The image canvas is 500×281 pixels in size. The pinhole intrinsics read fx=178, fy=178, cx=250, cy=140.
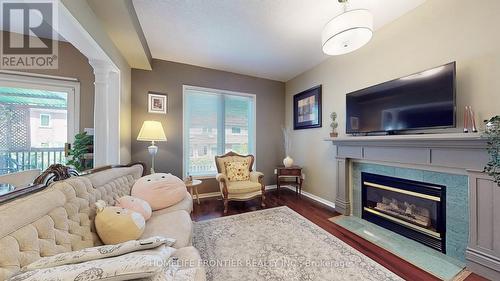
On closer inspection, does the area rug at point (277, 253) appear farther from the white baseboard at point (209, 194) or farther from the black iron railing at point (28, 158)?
the black iron railing at point (28, 158)

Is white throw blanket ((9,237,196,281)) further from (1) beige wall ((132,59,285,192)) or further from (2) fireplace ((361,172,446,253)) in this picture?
(1) beige wall ((132,59,285,192))

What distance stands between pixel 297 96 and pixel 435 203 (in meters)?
2.74

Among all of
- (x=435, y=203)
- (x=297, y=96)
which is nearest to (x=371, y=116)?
(x=435, y=203)

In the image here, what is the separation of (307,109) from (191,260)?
3264 millimetres

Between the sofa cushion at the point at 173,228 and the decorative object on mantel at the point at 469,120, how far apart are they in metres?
2.52

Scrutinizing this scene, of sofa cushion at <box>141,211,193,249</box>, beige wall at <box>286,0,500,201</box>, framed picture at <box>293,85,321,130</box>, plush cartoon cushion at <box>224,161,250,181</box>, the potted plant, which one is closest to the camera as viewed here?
sofa cushion at <box>141,211,193,249</box>

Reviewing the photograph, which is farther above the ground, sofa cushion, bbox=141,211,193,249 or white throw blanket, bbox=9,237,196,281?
white throw blanket, bbox=9,237,196,281

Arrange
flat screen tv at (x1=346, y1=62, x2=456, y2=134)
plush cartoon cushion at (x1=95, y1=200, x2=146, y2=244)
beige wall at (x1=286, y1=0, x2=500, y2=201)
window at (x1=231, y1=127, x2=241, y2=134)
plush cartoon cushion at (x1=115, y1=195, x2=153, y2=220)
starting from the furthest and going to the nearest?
window at (x1=231, y1=127, x2=241, y2=134)
flat screen tv at (x1=346, y1=62, x2=456, y2=134)
beige wall at (x1=286, y1=0, x2=500, y2=201)
plush cartoon cushion at (x1=115, y1=195, x2=153, y2=220)
plush cartoon cushion at (x1=95, y1=200, x2=146, y2=244)

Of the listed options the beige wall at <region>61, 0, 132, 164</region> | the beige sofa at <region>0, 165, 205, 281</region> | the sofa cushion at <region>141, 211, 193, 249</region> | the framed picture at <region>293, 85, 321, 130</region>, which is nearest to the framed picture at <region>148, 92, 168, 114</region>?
the beige wall at <region>61, 0, 132, 164</region>

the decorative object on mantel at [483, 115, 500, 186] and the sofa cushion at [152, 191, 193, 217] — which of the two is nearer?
the decorative object on mantel at [483, 115, 500, 186]

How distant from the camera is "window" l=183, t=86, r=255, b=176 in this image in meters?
3.58

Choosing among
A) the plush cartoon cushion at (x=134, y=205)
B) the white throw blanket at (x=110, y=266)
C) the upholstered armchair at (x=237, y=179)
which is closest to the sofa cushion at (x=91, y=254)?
the white throw blanket at (x=110, y=266)

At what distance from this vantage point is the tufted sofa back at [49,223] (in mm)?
655

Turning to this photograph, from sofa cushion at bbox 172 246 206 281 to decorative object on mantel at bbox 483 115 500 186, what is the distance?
6.98 ft
